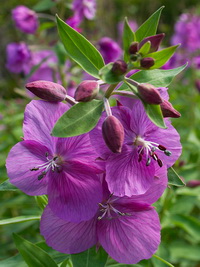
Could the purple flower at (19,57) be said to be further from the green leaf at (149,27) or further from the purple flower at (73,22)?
the green leaf at (149,27)

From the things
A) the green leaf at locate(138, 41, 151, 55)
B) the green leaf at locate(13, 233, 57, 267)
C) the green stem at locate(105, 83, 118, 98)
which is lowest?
the green leaf at locate(13, 233, 57, 267)

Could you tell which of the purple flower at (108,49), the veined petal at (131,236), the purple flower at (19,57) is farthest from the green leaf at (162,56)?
the purple flower at (19,57)

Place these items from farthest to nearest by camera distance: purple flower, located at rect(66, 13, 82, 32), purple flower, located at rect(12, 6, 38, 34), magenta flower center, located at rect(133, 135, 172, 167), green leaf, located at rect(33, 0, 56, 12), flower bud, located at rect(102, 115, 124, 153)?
purple flower, located at rect(12, 6, 38, 34), green leaf, located at rect(33, 0, 56, 12), purple flower, located at rect(66, 13, 82, 32), magenta flower center, located at rect(133, 135, 172, 167), flower bud, located at rect(102, 115, 124, 153)

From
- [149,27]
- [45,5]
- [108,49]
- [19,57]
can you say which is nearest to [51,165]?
[149,27]

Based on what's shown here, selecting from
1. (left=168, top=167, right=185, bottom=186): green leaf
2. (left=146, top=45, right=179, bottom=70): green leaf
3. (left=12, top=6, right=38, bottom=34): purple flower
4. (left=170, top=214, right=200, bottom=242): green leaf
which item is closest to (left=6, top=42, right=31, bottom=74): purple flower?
(left=12, top=6, right=38, bottom=34): purple flower

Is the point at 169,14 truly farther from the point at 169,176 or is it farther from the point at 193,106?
the point at 169,176

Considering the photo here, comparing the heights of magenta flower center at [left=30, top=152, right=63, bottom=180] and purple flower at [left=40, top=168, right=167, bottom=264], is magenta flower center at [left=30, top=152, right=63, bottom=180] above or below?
above

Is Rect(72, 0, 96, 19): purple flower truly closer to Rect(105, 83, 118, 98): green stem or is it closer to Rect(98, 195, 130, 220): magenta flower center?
Rect(105, 83, 118, 98): green stem
